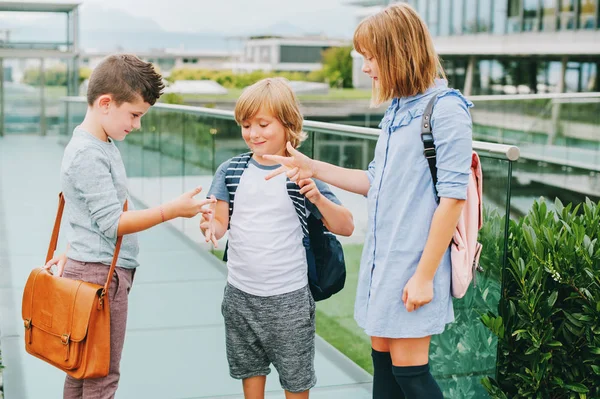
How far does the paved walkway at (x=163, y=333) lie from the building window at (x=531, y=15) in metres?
36.1

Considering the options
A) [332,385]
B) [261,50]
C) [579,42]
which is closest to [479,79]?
[579,42]

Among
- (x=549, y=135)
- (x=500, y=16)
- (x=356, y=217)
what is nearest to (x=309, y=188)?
(x=356, y=217)

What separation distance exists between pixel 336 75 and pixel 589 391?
370ft

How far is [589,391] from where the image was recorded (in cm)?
279

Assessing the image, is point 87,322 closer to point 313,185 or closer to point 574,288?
point 313,185

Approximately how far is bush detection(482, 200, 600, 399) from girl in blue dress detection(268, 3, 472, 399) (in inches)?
15.6

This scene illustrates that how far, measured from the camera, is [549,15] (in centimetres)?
3925

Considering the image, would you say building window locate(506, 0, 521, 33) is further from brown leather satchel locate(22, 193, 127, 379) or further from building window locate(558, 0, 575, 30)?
brown leather satchel locate(22, 193, 127, 379)

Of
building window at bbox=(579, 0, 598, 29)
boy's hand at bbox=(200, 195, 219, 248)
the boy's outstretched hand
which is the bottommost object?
boy's hand at bbox=(200, 195, 219, 248)

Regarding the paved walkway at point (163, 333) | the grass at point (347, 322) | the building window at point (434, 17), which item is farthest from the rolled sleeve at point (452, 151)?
the building window at point (434, 17)

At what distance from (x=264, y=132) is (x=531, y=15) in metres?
40.9

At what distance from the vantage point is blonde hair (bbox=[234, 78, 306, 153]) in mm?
2686

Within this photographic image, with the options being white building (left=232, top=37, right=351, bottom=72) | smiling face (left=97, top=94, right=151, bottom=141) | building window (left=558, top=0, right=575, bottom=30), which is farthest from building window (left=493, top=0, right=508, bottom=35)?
white building (left=232, top=37, right=351, bottom=72)

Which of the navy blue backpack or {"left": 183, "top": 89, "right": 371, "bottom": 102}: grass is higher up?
the navy blue backpack
